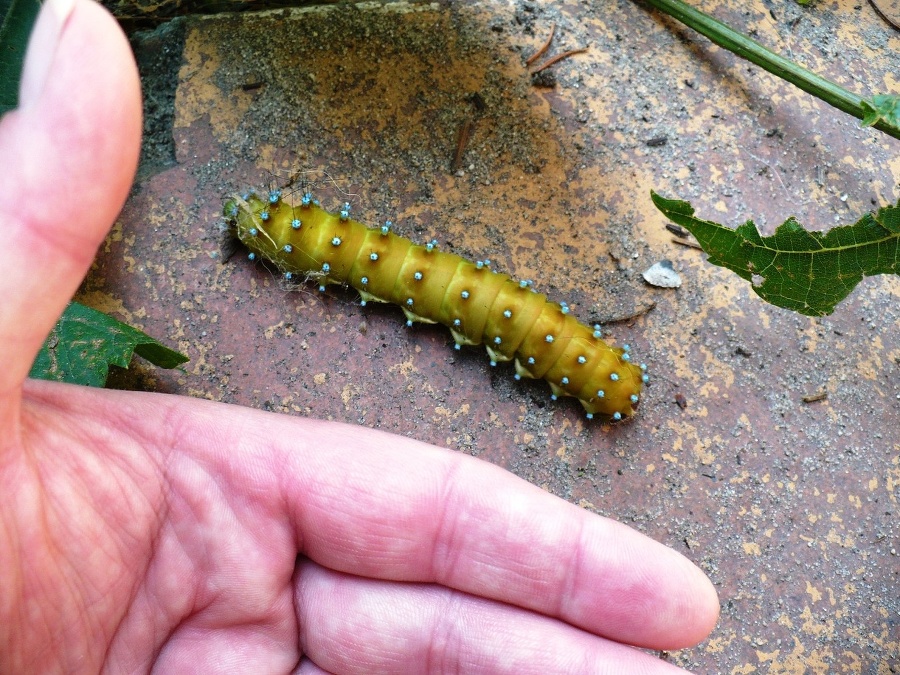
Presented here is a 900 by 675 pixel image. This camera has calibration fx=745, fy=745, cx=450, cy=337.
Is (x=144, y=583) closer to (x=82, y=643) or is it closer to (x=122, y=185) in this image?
(x=82, y=643)

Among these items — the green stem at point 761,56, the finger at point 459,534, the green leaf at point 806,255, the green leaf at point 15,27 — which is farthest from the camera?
the green stem at point 761,56

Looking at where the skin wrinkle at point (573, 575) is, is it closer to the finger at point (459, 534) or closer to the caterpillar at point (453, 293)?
the finger at point (459, 534)

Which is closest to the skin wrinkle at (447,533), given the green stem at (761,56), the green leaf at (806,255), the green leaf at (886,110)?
the green leaf at (806,255)

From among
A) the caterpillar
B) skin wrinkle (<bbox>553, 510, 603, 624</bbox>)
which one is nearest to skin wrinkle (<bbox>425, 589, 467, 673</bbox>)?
skin wrinkle (<bbox>553, 510, 603, 624</bbox>)

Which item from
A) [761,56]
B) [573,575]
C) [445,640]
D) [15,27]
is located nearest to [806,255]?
[761,56]

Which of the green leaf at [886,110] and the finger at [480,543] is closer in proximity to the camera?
the finger at [480,543]

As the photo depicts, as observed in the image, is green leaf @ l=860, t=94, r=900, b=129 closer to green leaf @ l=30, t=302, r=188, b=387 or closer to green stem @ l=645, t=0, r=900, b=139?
green stem @ l=645, t=0, r=900, b=139
